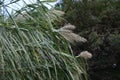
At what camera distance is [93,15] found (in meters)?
8.03

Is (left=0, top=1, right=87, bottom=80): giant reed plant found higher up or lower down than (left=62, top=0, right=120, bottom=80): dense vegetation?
higher up

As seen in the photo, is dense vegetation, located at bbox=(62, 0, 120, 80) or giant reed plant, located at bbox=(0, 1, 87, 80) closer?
giant reed plant, located at bbox=(0, 1, 87, 80)

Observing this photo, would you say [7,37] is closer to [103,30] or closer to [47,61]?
[47,61]

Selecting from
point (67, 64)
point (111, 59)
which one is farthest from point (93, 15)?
point (67, 64)

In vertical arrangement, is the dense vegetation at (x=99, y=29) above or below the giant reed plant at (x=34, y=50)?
below

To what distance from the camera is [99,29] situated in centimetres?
807

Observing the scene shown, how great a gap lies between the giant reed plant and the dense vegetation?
Answer: 3844mm

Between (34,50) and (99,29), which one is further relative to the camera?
(99,29)

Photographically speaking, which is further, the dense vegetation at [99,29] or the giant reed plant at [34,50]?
the dense vegetation at [99,29]

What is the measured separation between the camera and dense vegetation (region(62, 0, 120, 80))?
779cm

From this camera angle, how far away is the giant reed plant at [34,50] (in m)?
3.35

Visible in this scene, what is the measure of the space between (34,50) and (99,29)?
15.1ft

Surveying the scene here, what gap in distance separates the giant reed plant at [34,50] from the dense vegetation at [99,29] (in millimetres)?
3844

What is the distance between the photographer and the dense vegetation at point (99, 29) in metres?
7.79
